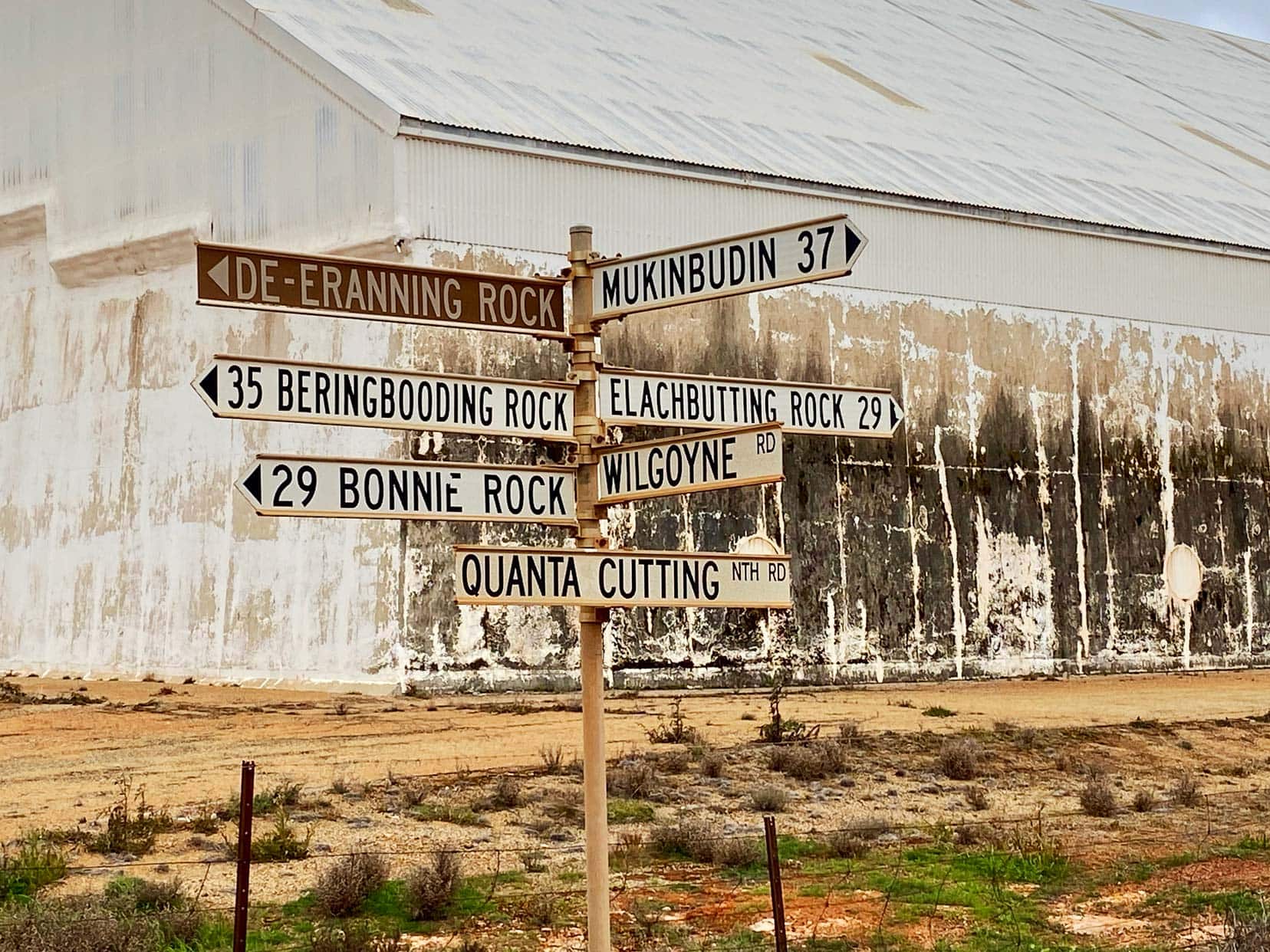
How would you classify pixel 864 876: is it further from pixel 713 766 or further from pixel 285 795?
pixel 285 795

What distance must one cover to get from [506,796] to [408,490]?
29.8 ft

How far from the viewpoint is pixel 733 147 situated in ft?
90.3

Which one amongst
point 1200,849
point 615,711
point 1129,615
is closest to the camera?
point 1200,849

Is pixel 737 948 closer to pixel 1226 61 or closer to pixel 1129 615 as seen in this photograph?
pixel 1129 615

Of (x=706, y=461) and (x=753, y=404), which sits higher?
(x=753, y=404)

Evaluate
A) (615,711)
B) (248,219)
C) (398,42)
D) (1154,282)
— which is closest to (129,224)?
(248,219)

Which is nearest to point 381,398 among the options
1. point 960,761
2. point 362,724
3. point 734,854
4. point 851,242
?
point 851,242

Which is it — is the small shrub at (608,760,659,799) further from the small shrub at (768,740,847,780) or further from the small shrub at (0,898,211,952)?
the small shrub at (0,898,211,952)

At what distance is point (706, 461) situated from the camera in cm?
707

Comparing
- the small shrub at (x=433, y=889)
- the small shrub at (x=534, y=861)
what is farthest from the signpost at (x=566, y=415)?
the small shrub at (x=534, y=861)

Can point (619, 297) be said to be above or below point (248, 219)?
below

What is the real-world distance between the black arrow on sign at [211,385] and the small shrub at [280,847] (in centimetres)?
701

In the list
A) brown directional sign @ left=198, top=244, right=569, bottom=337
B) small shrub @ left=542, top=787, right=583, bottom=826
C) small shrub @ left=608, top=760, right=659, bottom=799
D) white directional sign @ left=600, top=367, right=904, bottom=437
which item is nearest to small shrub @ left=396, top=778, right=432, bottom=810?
small shrub @ left=542, top=787, right=583, bottom=826

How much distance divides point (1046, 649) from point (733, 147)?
986cm
